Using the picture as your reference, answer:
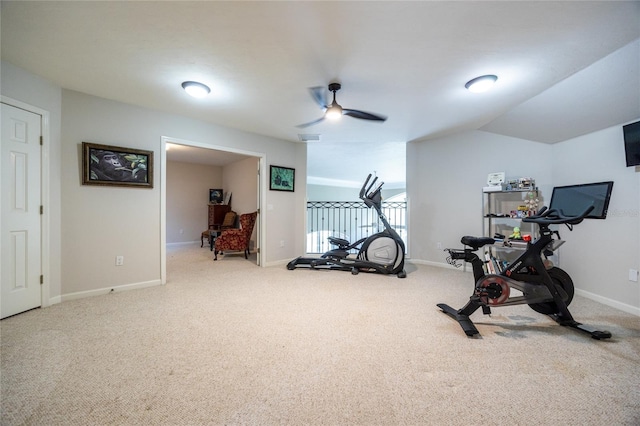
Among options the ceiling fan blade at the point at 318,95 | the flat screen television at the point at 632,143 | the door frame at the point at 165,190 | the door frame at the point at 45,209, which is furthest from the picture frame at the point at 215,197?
the flat screen television at the point at 632,143

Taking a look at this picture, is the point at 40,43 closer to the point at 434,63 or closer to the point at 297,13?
the point at 297,13

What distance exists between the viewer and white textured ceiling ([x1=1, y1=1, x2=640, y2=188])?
168cm

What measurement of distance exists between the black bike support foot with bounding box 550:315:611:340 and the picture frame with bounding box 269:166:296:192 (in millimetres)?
4106

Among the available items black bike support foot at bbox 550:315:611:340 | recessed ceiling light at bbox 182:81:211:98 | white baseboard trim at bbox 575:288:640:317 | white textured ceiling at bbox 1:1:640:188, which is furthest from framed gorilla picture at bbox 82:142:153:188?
white baseboard trim at bbox 575:288:640:317

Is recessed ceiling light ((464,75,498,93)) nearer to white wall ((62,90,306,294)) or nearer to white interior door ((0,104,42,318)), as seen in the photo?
white wall ((62,90,306,294))

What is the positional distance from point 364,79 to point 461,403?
2.72 m

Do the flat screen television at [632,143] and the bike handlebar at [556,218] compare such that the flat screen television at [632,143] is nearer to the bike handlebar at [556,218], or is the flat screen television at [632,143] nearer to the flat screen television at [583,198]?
the flat screen television at [583,198]

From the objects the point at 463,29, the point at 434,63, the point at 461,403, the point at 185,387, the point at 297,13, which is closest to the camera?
the point at 461,403

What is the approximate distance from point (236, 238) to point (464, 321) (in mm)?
4296

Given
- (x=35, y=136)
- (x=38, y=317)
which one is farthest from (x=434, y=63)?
(x=38, y=317)

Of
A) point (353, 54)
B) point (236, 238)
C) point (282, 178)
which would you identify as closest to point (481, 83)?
point (353, 54)

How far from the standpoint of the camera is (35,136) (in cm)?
255

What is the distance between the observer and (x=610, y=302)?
272 cm

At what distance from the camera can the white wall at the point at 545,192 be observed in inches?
103
